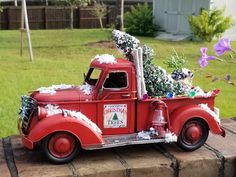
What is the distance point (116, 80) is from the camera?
3805 mm

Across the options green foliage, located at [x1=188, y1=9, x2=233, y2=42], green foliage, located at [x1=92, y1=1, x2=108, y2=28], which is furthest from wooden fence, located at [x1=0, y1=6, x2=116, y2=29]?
green foliage, located at [x1=188, y1=9, x2=233, y2=42]

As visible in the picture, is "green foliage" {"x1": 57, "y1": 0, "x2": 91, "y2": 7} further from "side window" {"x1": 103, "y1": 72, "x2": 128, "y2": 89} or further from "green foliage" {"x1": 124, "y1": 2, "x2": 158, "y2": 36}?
"side window" {"x1": 103, "y1": 72, "x2": 128, "y2": 89}

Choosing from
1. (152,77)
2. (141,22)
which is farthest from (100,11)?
(152,77)

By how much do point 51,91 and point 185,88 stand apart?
1113 mm

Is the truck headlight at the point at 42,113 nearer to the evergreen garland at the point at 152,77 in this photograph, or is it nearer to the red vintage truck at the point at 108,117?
the red vintage truck at the point at 108,117

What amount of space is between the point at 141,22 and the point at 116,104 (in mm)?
13869

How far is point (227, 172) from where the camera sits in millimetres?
3922

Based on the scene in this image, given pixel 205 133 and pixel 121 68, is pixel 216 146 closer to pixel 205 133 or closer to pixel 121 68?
pixel 205 133

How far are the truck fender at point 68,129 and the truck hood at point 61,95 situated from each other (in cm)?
17

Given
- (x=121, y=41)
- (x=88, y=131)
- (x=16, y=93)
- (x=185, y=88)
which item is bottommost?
(x=16, y=93)

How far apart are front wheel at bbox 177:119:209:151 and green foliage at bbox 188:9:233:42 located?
10.6m

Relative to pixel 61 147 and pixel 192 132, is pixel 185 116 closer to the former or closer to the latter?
pixel 192 132

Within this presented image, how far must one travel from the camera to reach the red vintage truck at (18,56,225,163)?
11.7 ft


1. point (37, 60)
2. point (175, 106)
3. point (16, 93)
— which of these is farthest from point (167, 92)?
point (37, 60)
